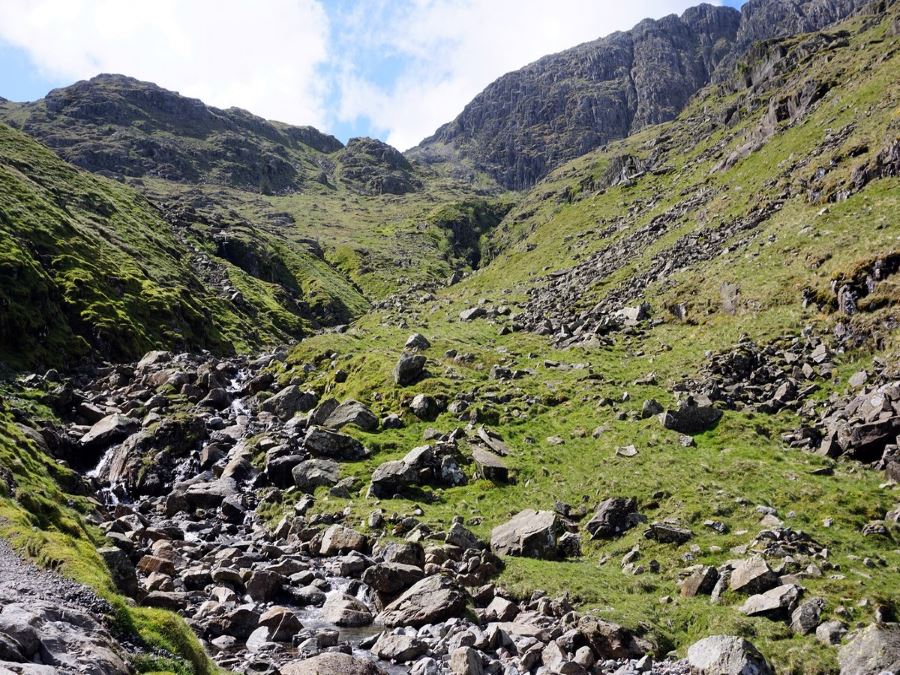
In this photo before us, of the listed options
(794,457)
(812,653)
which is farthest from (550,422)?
(812,653)

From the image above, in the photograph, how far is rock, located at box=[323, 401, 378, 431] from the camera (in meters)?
49.1

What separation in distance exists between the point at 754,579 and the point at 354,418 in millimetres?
34200

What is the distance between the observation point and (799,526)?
87.1ft

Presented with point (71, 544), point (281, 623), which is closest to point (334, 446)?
point (281, 623)

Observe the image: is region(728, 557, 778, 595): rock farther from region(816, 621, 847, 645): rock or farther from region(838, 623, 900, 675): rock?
region(838, 623, 900, 675): rock

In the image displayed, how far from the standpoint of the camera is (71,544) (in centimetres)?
2302

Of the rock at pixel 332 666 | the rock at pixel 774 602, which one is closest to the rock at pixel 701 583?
the rock at pixel 774 602

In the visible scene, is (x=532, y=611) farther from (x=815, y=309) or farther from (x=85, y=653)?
(x=815, y=309)

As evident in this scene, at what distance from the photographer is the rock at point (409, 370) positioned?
182 feet

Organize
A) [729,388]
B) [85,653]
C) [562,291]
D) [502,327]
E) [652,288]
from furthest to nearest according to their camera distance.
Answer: [562,291] → [502,327] → [652,288] → [729,388] → [85,653]

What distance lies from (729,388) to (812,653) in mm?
26463

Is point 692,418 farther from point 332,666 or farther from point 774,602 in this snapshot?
point 332,666

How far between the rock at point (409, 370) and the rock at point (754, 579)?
119 ft

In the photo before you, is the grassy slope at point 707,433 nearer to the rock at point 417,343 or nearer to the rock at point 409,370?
the rock at point 409,370
